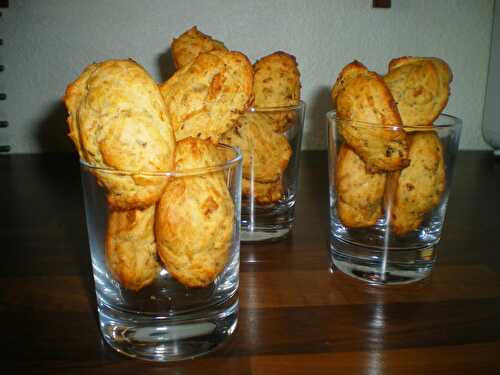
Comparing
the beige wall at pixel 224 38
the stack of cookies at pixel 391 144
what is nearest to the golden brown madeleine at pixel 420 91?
the stack of cookies at pixel 391 144

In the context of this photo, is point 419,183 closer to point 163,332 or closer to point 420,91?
point 420,91

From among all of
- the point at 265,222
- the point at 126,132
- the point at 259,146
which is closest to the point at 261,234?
the point at 265,222

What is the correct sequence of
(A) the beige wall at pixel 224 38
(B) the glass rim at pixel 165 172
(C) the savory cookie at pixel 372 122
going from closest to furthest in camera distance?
1. (B) the glass rim at pixel 165 172
2. (C) the savory cookie at pixel 372 122
3. (A) the beige wall at pixel 224 38

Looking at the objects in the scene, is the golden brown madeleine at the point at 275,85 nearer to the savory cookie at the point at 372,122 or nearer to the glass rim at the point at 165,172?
the savory cookie at the point at 372,122

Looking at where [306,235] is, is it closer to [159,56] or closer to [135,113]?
[135,113]

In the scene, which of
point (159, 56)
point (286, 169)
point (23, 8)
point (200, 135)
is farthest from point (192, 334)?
point (23, 8)

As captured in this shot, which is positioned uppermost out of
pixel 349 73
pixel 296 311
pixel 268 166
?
pixel 349 73
